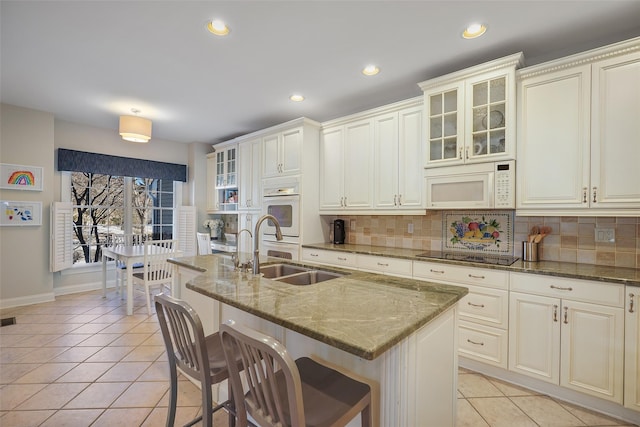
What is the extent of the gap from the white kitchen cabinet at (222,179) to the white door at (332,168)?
1.63 metres

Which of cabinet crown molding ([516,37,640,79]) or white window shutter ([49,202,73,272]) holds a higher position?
cabinet crown molding ([516,37,640,79])

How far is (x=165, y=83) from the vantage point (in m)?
2.96

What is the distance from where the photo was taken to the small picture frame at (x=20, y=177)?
11.9 feet

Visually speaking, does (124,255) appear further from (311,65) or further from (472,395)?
(472,395)

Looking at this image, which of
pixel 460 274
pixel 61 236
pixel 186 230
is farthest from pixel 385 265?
pixel 61 236

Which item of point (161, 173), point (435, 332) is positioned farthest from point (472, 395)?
point (161, 173)

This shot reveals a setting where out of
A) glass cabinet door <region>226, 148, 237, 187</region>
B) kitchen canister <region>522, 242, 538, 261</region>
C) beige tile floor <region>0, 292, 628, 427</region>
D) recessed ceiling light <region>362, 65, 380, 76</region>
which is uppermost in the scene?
recessed ceiling light <region>362, 65, 380, 76</region>

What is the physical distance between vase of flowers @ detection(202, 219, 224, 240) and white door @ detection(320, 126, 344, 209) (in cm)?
250

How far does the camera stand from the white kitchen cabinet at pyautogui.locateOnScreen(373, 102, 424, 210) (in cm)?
291

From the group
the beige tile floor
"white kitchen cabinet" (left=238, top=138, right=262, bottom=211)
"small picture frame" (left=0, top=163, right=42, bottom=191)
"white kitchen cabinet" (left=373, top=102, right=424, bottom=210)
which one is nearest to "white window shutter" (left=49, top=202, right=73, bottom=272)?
"small picture frame" (left=0, top=163, right=42, bottom=191)

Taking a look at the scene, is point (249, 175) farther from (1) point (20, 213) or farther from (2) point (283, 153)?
(1) point (20, 213)

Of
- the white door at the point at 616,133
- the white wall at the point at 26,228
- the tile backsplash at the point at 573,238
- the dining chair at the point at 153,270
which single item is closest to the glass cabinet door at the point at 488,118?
the white door at the point at 616,133

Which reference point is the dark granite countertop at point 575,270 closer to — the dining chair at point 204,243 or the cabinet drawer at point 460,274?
the cabinet drawer at point 460,274

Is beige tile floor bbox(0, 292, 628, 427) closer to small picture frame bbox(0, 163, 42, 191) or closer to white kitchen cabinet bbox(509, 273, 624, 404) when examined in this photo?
white kitchen cabinet bbox(509, 273, 624, 404)
